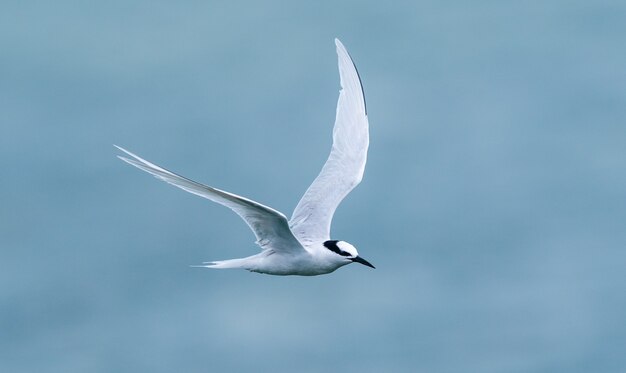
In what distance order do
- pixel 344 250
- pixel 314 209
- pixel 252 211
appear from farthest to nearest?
1. pixel 314 209
2. pixel 344 250
3. pixel 252 211

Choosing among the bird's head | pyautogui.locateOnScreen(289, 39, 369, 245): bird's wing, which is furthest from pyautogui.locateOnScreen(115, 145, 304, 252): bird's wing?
pyautogui.locateOnScreen(289, 39, 369, 245): bird's wing

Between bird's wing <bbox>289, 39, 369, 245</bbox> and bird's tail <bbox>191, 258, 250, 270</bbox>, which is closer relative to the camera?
bird's tail <bbox>191, 258, 250, 270</bbox>

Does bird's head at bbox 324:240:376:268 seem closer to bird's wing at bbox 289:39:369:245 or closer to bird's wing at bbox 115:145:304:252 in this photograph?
bird's wing at bbox 115:145:304:252

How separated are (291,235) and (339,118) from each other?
370 cm

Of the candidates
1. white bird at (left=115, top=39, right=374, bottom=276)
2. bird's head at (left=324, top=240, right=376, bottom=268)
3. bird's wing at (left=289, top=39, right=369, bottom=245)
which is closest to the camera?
white bird at (left=115, top=39, right=374, bottom=276)

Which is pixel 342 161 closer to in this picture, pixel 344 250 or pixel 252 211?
pixel 344 250

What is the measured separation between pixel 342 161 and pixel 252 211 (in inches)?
138

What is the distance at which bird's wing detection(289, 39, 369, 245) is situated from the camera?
1675 cm

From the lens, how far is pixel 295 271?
15.1 m

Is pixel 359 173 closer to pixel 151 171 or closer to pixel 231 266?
pixel 231 266

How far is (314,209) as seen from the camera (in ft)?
55.1

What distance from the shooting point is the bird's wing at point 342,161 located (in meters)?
16.8

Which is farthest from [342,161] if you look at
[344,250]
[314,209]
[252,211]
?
[252,211]

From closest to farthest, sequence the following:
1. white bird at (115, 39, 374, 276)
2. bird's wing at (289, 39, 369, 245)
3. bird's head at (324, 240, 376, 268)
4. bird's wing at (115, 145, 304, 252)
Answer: bird's wing at (115, 145, 304, 252), white bird at (115, 39, 374, 276), bird's head at (324, 240, 376, 268), bird's wing at (289, 39, 369, 245)
